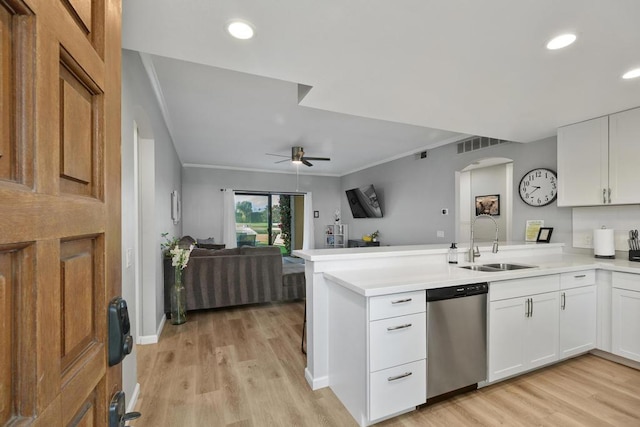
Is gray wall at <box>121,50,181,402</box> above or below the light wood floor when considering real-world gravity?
above

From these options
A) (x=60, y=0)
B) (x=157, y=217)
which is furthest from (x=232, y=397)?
(x=60, y=0)

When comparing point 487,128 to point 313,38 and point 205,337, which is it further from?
point 205,337


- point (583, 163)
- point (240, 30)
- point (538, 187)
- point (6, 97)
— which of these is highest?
point (240, 30)

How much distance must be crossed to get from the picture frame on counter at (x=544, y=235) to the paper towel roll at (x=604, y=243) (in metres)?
0.52

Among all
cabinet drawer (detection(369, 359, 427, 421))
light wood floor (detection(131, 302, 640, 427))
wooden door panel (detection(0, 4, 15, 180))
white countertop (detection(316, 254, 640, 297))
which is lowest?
light wood floor (detection(131, 302, 640, 427))

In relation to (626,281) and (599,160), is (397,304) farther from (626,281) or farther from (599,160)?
(599,160)

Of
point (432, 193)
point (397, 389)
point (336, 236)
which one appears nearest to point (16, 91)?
point (397, 389)

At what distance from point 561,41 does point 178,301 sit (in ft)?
13.8

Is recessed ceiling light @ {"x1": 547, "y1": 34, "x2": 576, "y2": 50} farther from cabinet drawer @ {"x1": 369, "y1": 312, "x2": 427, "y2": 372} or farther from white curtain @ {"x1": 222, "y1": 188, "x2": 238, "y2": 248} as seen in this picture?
white curtain @ {"x1": 222, "y1": 188, "x2": 238, "y2": 248}

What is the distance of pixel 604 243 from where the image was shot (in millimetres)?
2982

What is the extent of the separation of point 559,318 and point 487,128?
202cm

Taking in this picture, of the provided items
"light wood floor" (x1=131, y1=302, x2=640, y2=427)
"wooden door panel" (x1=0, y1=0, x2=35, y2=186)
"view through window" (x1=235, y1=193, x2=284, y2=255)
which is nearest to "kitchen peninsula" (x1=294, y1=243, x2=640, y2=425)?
"light wood floor" (x1=131, y1=302, x2=640, y2=427)

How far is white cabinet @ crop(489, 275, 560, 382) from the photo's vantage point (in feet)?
7.28

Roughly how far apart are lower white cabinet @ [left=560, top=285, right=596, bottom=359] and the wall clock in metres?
1.23
